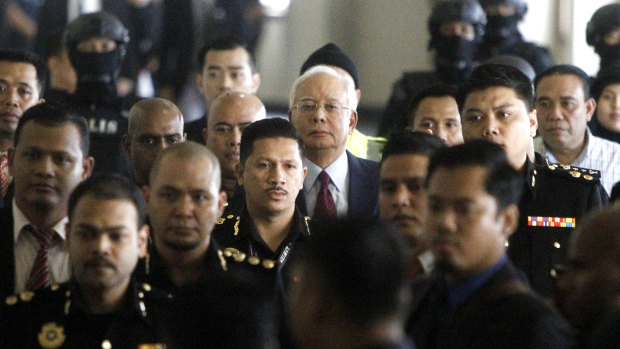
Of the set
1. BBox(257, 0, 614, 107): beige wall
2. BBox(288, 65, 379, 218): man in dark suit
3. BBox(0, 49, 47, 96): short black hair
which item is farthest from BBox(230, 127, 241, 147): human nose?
BBox(257, 0, 614, 107): beige wall

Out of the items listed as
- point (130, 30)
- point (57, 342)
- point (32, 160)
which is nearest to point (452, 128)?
point (32, 160)

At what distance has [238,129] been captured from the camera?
639cm

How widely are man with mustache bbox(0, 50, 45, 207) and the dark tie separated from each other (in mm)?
1508

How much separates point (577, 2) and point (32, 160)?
7.44m

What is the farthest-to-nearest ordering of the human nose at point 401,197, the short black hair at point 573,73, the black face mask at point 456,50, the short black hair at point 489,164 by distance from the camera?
the black face mask at point 456,50
the short black hair at point 573,73
the human nose at point 401,197
the short black hair at point 489,164

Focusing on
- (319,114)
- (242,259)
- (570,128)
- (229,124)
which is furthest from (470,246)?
(570,128)

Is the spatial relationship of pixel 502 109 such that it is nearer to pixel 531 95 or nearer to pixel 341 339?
pixel 531 95

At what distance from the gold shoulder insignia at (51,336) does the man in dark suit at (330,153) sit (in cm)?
179

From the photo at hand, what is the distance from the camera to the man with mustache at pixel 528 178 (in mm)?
5395

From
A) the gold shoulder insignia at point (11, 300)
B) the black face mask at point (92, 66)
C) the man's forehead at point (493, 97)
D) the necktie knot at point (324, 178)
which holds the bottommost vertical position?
the gold shoulder insignia at point (11, 300)

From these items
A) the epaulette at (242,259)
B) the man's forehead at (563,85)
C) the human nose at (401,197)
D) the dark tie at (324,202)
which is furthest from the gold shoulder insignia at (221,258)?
the man's forehead at (563,85)

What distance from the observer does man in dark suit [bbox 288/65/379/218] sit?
6.03 m

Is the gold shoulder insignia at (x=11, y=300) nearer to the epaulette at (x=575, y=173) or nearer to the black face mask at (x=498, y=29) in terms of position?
the epaulette at (x=575, y=173)

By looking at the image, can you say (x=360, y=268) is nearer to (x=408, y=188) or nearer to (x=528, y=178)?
(x=408, y=188)
